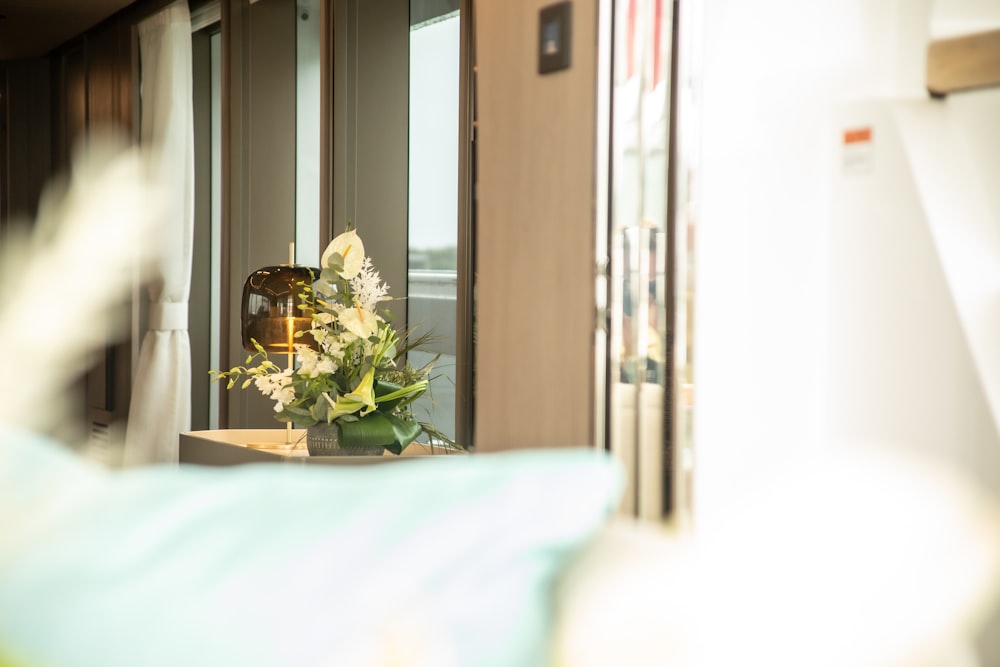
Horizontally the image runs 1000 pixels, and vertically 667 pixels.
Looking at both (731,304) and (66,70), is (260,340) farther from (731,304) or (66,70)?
(66,70)

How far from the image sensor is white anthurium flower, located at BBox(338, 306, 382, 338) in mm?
2369

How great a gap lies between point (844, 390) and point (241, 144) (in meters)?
3.74

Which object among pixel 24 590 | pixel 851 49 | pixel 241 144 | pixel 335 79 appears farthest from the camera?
pixel 241 144

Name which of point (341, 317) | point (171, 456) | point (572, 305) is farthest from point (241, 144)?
point (572, 305)

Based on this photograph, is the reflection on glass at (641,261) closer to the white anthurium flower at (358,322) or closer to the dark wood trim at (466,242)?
the white anthurium flower at (358,322)

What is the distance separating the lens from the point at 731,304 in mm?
1734

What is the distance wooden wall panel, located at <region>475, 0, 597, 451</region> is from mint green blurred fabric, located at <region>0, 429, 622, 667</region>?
141 cm

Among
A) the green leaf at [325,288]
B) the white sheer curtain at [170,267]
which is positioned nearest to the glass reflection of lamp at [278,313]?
the green leaf at [325,288]

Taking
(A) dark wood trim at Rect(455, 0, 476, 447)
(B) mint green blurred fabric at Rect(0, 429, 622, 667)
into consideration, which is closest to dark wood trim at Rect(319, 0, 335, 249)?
(A) dark wood trim at Rect(455, 0, 476, 447)

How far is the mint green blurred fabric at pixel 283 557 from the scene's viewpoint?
296 mm

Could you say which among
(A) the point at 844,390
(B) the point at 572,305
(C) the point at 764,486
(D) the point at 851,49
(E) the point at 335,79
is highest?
(E) the point at 335,79

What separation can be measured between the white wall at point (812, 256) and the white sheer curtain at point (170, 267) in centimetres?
407

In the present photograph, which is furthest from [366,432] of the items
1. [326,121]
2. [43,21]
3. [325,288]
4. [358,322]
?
[43,21]

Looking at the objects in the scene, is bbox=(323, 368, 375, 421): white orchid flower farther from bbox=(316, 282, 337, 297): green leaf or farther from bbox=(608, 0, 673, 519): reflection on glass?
bbox=(608, 0, 673, 519): reflection on glass
